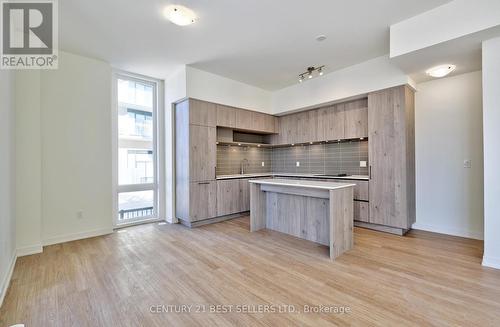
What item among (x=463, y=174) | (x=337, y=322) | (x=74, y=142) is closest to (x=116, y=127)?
(x=74, y=142)

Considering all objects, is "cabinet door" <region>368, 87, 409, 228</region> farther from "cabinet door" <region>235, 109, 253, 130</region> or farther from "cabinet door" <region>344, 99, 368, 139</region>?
"cabinet door" <region>235, 109, 253, 130</region>

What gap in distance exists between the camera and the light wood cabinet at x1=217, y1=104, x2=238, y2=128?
460cm

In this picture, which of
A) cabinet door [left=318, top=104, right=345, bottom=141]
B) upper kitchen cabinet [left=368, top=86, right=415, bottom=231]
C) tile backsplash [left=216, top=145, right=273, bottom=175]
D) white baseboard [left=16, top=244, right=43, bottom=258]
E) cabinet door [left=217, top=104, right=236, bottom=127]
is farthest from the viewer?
tile backsplash [left=216, top=145, right=273, bottom=175]

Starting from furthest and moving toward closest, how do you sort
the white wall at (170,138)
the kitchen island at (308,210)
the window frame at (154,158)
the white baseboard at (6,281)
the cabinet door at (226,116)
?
the cabinet door at (226,116), the white wall at (170,138), the window frame at (154,158), the kitchen island at (308,210), the white baseboard at (6,281)

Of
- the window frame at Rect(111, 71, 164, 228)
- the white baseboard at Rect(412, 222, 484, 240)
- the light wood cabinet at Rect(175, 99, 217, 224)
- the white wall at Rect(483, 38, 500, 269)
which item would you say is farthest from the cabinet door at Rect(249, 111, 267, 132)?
the white wall at Rect(483, 38, 500, 269)

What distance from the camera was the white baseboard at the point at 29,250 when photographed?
2.93 m

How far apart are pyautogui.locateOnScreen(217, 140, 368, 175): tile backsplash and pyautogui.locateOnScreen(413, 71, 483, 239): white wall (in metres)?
0.97

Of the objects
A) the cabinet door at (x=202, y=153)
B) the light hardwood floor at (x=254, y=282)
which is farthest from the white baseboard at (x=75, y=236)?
the cabinet door at (x=202, y=153)

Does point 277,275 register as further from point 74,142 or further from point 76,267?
A: point 74,142

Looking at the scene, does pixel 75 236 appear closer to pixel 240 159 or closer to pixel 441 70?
pixel 240 159

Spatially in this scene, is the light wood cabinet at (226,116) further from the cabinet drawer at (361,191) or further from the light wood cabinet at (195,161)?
the cabinet drawer at (361,191)

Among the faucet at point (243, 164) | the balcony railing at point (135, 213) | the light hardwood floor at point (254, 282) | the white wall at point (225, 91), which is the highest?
the white wall at point (225, 91)

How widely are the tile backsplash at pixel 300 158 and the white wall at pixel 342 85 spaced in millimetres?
1017

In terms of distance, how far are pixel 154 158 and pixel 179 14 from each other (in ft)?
9.47
